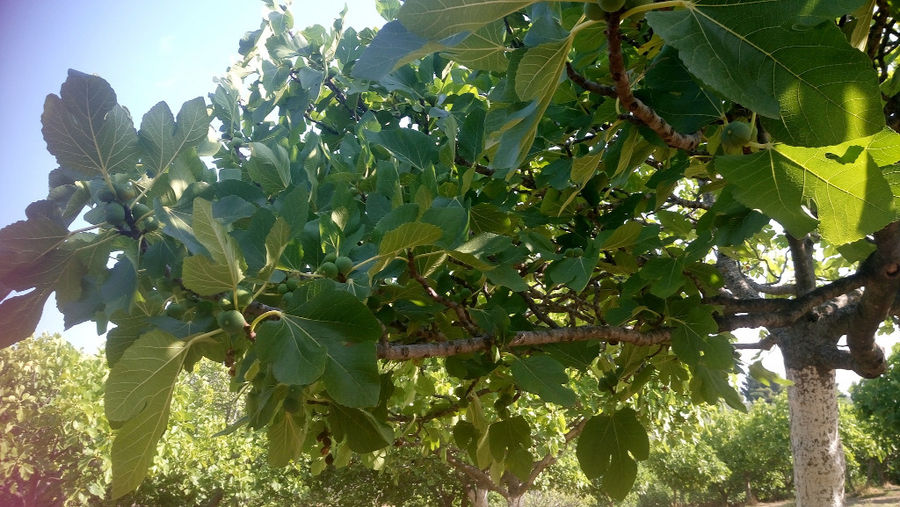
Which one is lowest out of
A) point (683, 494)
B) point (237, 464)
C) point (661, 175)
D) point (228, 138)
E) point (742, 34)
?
point (683, 494)

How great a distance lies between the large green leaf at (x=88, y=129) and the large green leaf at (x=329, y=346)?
55cm

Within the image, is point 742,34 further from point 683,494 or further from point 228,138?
point 683,494

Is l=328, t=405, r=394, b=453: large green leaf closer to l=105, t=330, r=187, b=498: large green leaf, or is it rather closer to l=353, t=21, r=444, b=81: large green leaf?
l=105, t=330, r=187, b=498: large green leaf

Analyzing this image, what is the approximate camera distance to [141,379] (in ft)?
3.76

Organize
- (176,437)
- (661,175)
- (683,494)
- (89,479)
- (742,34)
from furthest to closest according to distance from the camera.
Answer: (683,494)
(176,437)
(89,479)
(661,175)
(742,34)

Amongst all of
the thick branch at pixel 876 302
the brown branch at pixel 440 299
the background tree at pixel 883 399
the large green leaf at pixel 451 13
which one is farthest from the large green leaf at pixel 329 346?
the background tree at pixel 883 399

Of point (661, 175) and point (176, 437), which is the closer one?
point (661, 175)

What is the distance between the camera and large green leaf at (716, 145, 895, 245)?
3.80ft

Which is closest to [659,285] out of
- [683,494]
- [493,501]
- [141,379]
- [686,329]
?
[686,329]

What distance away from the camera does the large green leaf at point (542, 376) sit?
191 centimetres

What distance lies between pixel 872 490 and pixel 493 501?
17601 millimetres

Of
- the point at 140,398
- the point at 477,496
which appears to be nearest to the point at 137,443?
the point at 140,398

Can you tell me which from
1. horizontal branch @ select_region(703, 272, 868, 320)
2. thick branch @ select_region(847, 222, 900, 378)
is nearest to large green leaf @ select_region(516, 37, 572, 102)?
horizontal branch @ select_region(703, 272, 868, 320)

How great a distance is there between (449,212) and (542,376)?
2.80ft
